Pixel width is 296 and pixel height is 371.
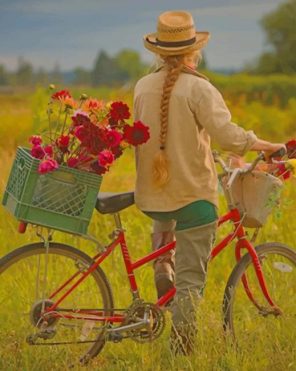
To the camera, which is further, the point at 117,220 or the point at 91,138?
the point at 117,220

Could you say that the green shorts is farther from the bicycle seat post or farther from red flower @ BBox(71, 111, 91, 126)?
red flower @ BBox(71, 111, 91, 126)

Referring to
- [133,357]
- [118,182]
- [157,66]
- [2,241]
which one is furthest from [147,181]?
[118,182]

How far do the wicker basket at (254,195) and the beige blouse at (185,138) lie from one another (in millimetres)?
221

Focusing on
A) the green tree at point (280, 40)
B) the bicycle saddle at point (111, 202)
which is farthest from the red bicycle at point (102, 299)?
the green tree at point (280, 40)

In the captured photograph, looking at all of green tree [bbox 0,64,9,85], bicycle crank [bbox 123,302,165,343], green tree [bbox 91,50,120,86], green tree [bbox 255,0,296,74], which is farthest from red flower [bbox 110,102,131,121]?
green tree [bbox 91,50,120,86]

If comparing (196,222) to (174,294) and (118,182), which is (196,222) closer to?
(174,294)

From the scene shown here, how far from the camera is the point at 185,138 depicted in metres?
5.00

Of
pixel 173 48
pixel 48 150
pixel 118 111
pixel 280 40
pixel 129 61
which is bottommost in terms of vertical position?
pixel 48 150

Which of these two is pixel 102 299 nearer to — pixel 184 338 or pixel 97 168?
pixel 184 338

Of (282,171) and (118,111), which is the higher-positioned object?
(118,111)

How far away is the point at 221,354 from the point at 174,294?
44 centimetres

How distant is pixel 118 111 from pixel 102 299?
3.22ft

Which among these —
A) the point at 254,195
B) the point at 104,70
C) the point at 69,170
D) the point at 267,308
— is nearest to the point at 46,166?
the point at 69,170

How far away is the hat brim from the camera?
4941mm
